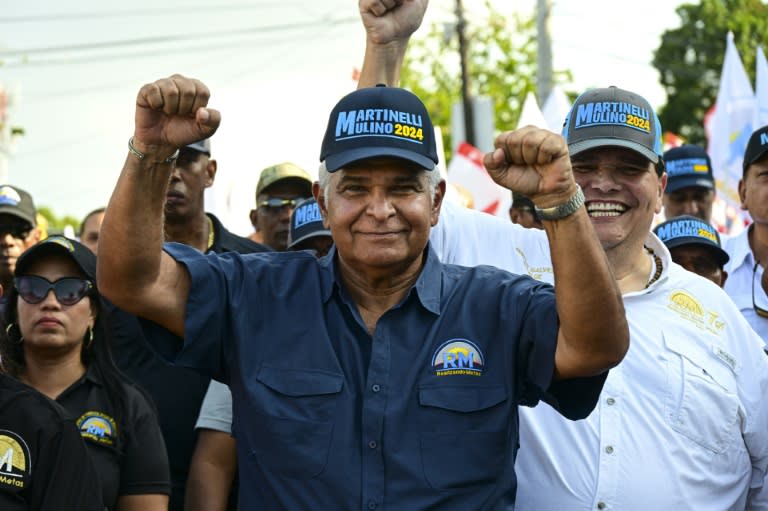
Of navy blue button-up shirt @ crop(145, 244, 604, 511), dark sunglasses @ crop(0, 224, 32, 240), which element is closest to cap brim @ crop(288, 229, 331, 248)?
dark sunglasses @ crop(0, 224, 32, 240)

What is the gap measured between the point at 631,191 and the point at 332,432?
1.58 metres

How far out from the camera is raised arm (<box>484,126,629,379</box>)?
9.61ft

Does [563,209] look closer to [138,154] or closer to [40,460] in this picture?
[138,154]

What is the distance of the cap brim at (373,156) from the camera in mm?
3180

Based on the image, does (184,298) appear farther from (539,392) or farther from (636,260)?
(636,260)

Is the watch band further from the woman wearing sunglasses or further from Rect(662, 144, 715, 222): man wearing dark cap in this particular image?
Rect(662, 144, 715, 222): man wearing dark cap

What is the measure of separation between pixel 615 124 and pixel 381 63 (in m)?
0.83

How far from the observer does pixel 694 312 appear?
13.3ft

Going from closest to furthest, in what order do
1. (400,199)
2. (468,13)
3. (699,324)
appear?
(400,199), (699,324), (468,13)

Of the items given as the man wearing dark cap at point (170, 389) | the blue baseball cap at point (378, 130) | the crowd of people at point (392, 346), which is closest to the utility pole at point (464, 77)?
the man wearing dark cap at point (170, 389)

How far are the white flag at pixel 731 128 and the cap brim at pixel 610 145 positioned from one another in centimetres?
596

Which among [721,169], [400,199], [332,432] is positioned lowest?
[332,432]

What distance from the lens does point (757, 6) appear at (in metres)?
40.8

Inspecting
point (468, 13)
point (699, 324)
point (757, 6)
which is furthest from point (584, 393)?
point (757, 6)
